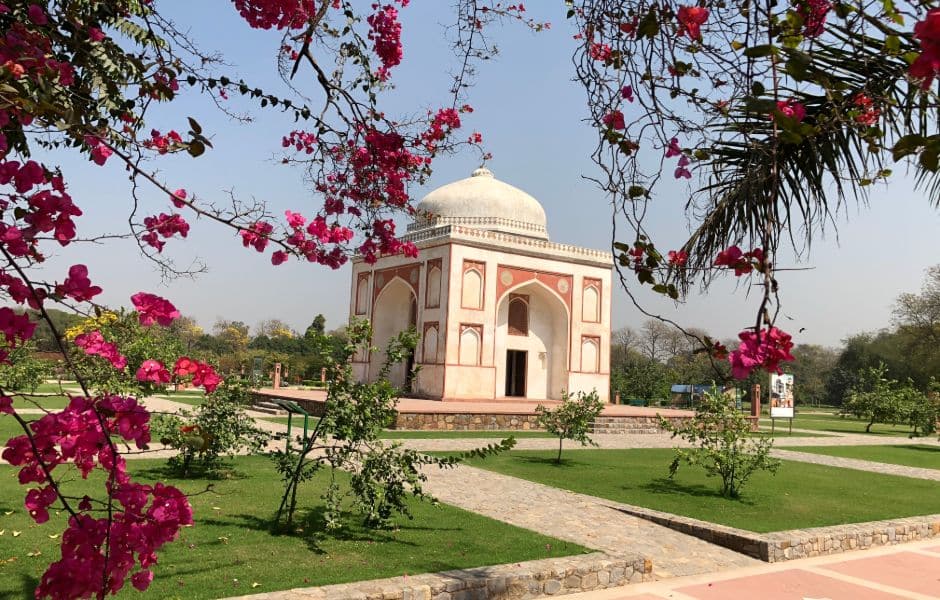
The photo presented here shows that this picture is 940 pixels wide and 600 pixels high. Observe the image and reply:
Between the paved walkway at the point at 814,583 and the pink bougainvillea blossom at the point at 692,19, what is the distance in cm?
343

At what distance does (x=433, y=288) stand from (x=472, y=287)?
3.89ft

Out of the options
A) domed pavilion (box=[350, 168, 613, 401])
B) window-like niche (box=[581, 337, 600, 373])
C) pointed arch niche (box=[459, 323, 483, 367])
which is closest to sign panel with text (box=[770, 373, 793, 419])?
domed pavilion (box=[350, 168, 613, 401])

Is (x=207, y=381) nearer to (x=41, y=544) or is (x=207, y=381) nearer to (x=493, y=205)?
(x=41, y=544)

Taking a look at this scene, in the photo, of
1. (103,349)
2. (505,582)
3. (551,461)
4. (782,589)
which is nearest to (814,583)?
(782,589)

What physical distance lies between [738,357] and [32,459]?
6.92 ft

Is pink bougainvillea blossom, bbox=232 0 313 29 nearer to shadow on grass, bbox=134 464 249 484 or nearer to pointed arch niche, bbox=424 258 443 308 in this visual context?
shadow on grass, bbox=134 464 249 484

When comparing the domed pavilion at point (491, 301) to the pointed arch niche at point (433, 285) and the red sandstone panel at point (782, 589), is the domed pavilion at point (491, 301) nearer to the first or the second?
the pointed arch niche at point (433, 285)

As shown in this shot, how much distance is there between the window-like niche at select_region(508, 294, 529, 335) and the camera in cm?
2298

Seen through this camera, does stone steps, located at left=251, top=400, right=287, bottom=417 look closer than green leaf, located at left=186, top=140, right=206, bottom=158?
No

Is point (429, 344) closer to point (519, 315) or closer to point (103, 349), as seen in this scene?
point (519, 315)

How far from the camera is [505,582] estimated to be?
436 centimetres

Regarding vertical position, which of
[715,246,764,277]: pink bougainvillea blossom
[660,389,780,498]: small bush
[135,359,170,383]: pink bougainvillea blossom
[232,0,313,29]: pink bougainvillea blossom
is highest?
[232,0,313,29]: pink bougainvillea blossom

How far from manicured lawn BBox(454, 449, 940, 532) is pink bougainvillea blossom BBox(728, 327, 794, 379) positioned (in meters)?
4.93

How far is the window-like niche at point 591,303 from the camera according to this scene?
2333 cm
